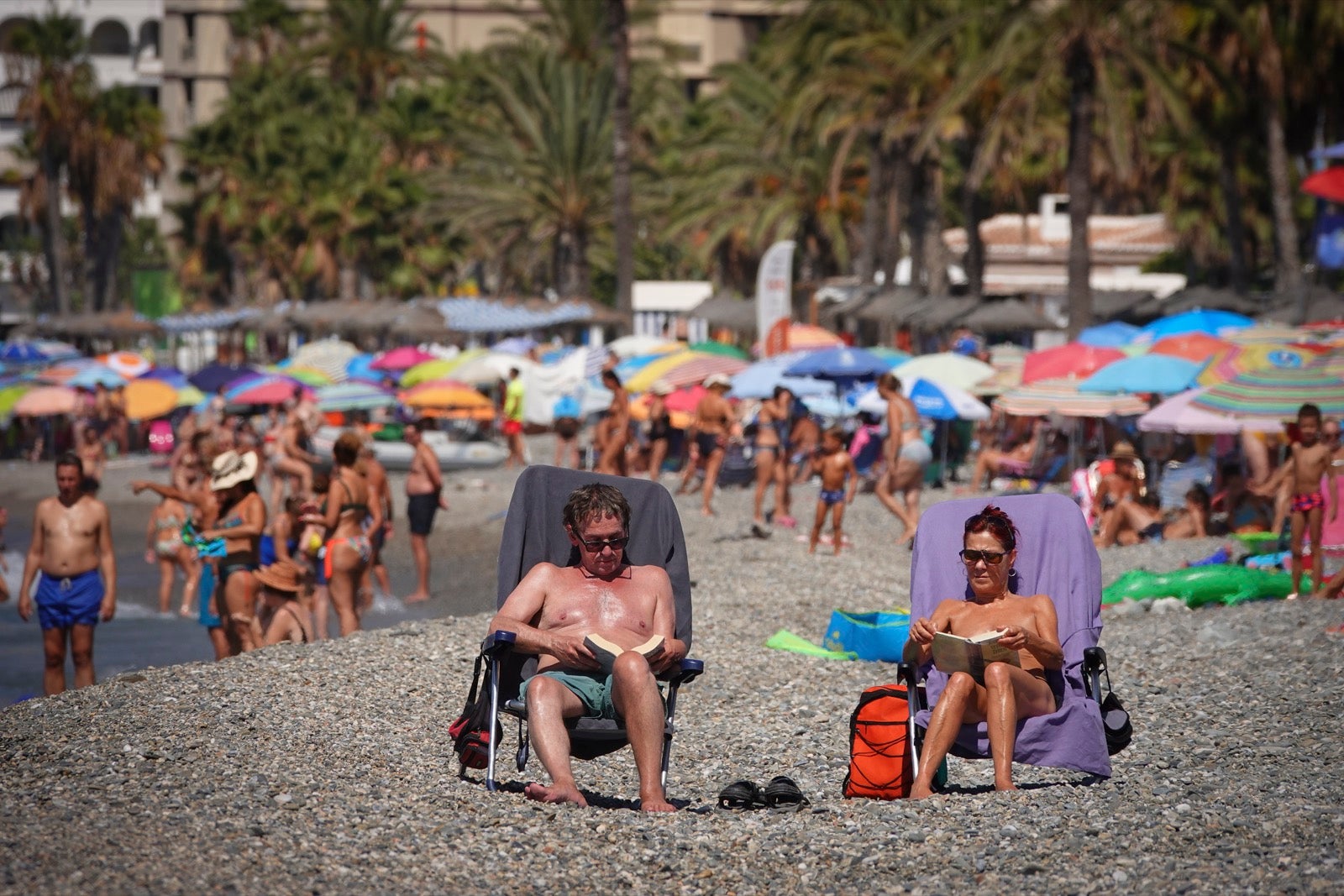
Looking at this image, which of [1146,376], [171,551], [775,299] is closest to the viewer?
[171,551]

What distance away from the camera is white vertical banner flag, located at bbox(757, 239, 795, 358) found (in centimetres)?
2286

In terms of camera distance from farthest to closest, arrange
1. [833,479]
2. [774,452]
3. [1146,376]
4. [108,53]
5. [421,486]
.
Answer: [108,53], [774,452], [1146,376], [833,479], [421,486]

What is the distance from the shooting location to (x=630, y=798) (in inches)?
245

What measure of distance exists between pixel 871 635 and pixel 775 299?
1439 cm

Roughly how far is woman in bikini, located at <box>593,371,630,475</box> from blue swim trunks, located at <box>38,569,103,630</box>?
7.24 metres

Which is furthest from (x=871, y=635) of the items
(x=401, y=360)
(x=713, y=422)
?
(x=401, y=360)

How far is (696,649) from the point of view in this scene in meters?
9.48

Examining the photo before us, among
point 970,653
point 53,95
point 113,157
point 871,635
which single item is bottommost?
point 871,635

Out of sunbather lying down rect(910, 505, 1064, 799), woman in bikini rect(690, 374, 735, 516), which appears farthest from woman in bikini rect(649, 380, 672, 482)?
sunbather lying down rect(910, 505, 1064, 799)

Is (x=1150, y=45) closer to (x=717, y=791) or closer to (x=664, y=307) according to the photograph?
(x=717, y=791)

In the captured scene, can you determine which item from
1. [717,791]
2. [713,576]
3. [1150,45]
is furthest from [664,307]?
[717,791]

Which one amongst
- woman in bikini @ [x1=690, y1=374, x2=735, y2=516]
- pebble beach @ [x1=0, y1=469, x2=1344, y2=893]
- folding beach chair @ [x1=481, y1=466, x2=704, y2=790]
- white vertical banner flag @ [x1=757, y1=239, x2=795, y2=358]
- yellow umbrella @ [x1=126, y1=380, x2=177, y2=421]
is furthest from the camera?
yellow umbrella @ [x1=126, y1=380, x2=177, y2=421]

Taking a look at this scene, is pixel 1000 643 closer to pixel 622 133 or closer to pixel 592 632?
pixel 592 632

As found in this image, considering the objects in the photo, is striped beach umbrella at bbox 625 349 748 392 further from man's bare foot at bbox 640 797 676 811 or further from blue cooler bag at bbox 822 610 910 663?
man's bare foot at bbox 640 797 676 811
